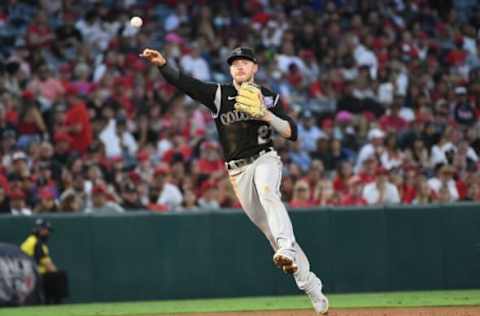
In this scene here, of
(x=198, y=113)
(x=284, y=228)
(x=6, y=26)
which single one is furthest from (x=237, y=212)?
(x=6, y=26)

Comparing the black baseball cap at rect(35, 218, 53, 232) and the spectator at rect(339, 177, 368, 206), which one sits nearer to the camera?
the black baseball cap at rect(35, 218, 53, 232)

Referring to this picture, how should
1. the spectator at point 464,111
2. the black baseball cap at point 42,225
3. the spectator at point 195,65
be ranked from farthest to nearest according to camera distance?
the spectator at point 195,65 → the spectator at point 464,111 → the black baseball cap at point 42,225

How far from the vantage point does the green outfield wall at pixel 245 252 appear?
13312mm

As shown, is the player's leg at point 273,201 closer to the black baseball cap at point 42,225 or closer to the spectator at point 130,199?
the black baseball cap at point 42,225

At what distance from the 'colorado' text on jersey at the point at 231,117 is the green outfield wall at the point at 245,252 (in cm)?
440

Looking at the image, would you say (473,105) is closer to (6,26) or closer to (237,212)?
(237,212)

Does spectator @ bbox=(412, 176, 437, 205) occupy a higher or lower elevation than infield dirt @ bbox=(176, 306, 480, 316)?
higher

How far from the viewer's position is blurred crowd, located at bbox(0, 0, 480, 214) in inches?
570

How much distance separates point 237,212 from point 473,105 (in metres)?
5.24

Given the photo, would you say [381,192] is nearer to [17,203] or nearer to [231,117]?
[17,203]

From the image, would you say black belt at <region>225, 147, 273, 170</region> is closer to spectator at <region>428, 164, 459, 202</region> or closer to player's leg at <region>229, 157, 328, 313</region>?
player's leg at <region>229, 157, 328, 313</region>

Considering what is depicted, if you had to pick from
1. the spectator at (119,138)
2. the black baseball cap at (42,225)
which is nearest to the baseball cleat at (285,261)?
the black baseball cap at (42,225)

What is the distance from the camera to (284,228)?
337 inches

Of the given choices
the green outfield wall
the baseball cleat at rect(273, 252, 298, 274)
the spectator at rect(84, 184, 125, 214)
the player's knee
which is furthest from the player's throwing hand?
the spectator at rect(84, 184, 125, 214)
